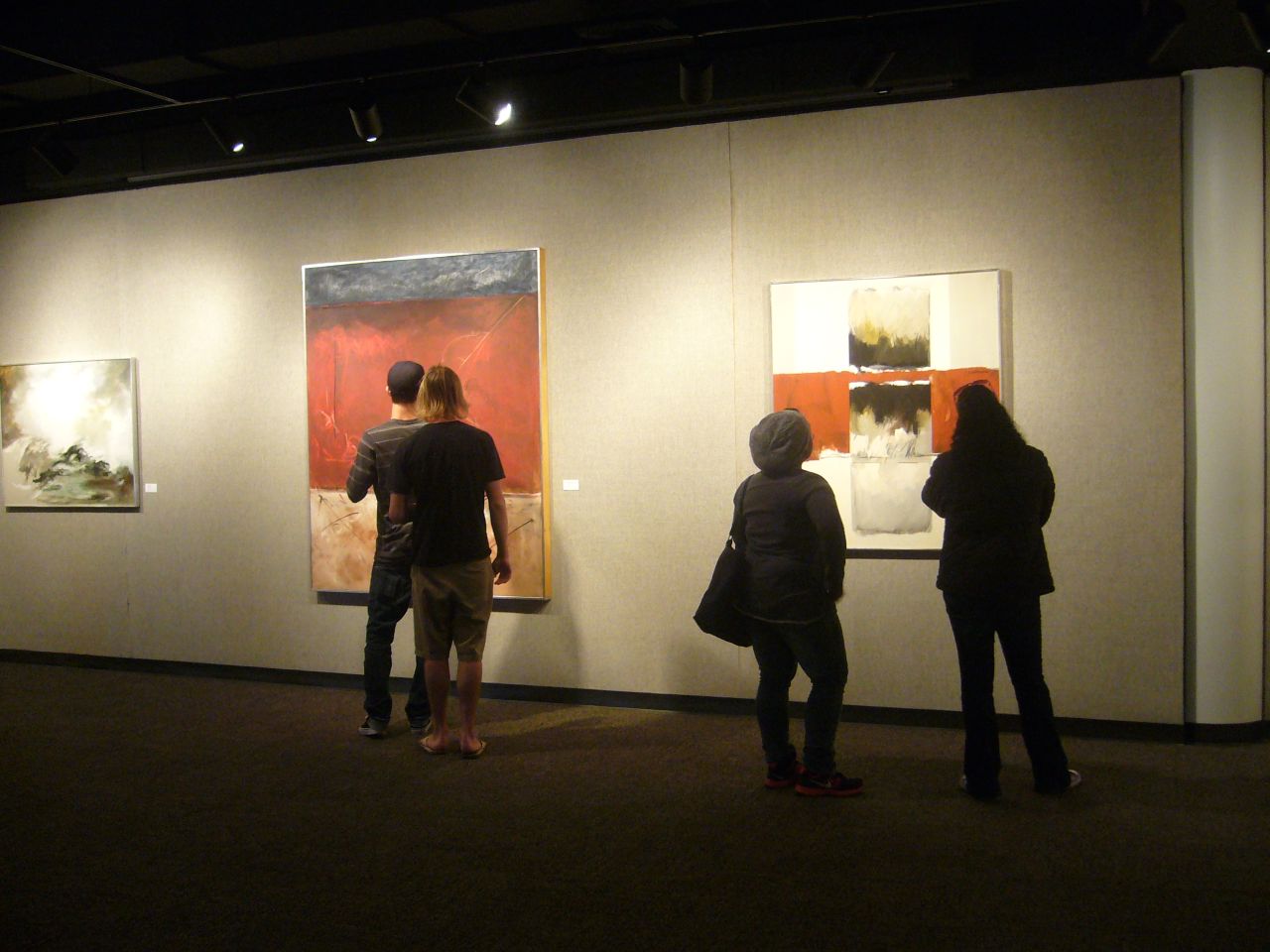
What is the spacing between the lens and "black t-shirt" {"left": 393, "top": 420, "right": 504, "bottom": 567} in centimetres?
483

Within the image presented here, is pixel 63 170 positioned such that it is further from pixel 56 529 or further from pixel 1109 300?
pixel 1109 300

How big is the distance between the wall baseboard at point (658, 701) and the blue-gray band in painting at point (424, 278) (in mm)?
2268

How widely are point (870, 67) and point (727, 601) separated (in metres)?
2.64

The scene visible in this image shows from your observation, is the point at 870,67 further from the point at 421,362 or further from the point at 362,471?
the point at 362,471

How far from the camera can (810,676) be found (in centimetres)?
432

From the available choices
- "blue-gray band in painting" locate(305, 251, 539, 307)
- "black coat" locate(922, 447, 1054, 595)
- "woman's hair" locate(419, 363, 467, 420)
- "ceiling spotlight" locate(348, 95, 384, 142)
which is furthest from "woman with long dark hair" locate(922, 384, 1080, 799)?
"ceiling spotlight" locate(348, 95, 384, 142)

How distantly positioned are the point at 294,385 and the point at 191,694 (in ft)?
6.41

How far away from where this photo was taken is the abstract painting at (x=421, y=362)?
20.3ft

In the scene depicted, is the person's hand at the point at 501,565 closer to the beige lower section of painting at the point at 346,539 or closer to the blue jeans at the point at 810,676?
the beige lower section of painting at the point at 346,539

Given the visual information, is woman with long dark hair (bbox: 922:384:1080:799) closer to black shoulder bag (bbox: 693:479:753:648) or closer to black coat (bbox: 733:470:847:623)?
black coat (bbox: 733:470:847:623)

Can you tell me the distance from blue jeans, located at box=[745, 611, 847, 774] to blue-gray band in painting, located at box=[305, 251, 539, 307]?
2.73 m

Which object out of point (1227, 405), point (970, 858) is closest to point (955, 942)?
point (970, 858)

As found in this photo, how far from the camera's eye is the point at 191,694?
6.53 meters

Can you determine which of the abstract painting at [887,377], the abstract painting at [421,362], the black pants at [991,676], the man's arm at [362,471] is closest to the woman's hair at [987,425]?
the black pants at [991,676]
